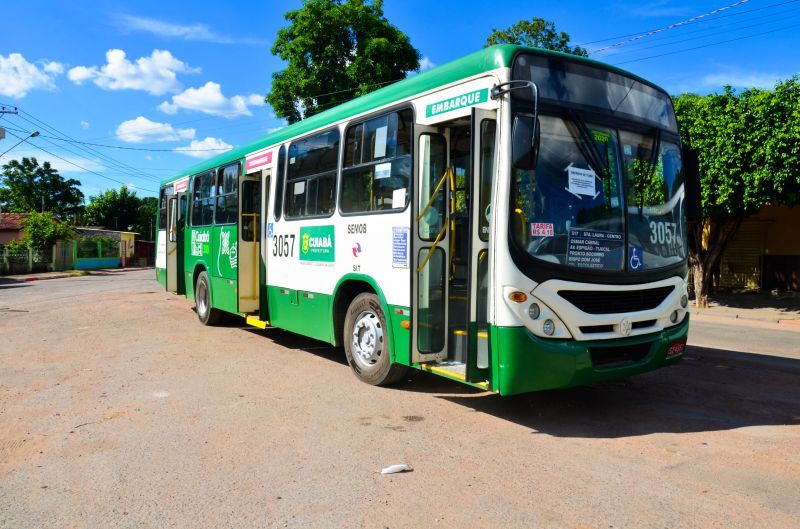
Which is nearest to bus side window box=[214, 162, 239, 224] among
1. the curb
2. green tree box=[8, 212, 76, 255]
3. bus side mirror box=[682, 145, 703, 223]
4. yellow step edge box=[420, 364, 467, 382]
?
yellow step edge box=[420, 364, 467, 382]

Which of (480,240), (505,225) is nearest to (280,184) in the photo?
(480,240)

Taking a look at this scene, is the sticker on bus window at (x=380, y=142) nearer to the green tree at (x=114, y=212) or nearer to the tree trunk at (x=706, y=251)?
the tree trunk at (x=706, y=251)

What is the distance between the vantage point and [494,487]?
398 centimetres

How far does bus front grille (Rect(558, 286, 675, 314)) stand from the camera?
5.06 metres

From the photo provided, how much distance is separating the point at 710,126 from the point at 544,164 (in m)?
11.8

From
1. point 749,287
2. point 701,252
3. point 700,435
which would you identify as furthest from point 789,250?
point 700,435

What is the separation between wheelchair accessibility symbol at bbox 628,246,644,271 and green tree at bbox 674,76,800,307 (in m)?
8.22

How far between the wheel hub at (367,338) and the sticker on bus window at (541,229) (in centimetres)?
223

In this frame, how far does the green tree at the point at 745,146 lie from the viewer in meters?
13.1

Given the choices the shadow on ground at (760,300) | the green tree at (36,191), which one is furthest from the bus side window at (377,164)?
the green tree at (36,191)

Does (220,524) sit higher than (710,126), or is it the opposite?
(710,126)

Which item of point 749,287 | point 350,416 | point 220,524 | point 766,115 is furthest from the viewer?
point 749,287

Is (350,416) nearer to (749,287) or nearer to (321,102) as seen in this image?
(749,287)

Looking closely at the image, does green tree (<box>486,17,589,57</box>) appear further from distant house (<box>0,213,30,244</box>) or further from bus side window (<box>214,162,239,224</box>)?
distant house (<box>0,213,30,244</box>)
